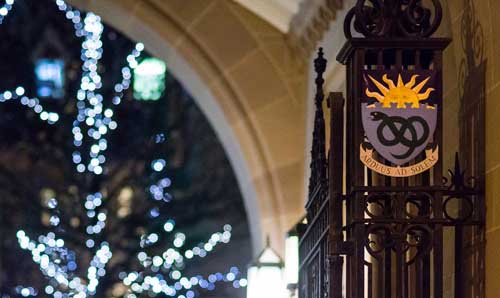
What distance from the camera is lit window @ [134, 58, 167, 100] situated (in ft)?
57.3

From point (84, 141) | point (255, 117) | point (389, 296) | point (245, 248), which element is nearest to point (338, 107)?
point (389, 296)

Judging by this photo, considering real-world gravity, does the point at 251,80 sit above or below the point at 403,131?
above

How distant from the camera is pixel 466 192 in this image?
17.7 feet

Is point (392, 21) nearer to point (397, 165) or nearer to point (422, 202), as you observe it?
point (397, 165)

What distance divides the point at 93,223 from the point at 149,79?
11.7ft

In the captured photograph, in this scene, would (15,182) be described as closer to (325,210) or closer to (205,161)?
(205,161)

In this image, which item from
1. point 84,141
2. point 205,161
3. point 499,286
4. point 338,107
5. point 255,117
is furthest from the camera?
point 205,161

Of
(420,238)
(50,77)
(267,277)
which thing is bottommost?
(420,238)

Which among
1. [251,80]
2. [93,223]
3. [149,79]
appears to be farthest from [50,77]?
[251,80]

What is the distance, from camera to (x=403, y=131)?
5.19 meters

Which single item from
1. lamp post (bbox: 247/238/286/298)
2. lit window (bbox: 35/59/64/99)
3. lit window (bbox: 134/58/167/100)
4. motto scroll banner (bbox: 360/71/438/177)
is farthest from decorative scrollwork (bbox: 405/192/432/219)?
lit window (bbox: 35/59/64/99)

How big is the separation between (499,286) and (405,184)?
46 cm

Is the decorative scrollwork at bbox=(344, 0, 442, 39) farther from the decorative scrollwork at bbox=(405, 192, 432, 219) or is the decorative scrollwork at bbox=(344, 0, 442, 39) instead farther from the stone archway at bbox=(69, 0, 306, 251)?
the stone archway at bbox=(69, 0, 306, 251)

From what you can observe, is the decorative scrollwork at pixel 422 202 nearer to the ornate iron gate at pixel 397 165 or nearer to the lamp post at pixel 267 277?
the ornate iron gate at pixel 397 165
